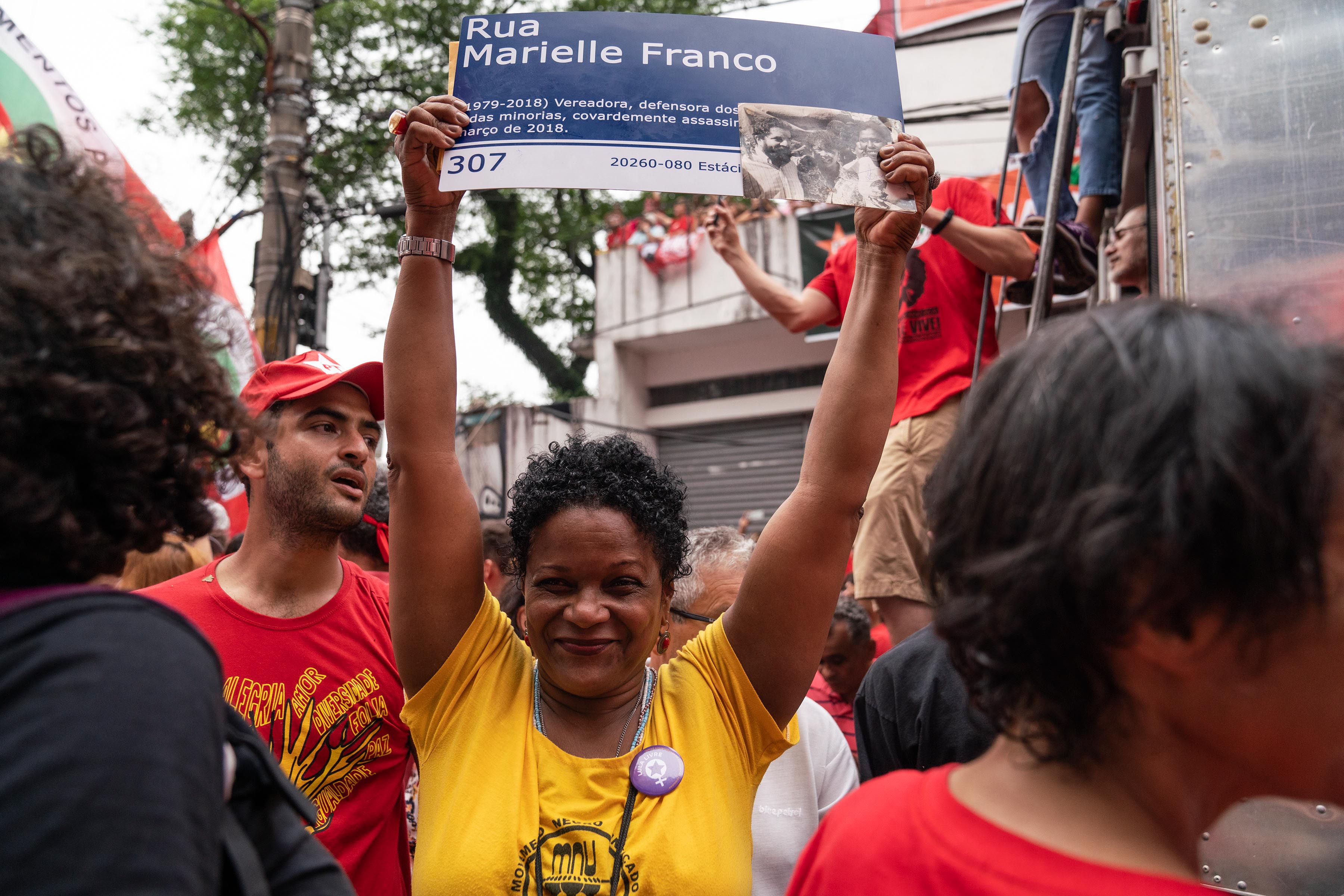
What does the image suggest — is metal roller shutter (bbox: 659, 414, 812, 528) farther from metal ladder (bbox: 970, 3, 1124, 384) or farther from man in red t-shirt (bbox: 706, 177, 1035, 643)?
metal ladder (bbox: 970, 3, 1124, 384)

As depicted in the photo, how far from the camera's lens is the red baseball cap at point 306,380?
2885 mm

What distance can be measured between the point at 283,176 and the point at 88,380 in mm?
7332

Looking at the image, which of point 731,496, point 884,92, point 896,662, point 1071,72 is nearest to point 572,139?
point 884,92

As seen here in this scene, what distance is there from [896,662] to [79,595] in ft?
5.94

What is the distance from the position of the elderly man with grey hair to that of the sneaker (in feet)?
5.25

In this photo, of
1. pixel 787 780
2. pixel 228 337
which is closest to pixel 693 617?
pixel 787 780

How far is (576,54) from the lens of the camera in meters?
2.11

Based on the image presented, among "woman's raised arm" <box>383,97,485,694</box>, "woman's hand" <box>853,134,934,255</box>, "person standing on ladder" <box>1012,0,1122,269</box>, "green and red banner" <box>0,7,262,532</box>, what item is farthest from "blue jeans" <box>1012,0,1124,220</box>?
"green and red banner" <box>0,7,262,532</box>

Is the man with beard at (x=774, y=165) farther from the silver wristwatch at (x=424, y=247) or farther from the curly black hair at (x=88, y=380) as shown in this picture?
the curly black hair at (x=88, y=380)

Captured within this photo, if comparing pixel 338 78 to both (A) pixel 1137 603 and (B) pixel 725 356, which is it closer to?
(B) pixel 725 356

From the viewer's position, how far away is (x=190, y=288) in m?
1.11

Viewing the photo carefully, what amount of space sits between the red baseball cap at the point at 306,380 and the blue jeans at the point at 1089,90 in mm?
2329

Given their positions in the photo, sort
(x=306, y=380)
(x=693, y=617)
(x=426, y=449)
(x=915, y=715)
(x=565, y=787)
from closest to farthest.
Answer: (x=565, y=787)
(x=426, y=449)
(x=915, y=715)
(x=306, y=380)
(x=693, y=617)

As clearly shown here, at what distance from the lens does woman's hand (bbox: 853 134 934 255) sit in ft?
6.75
